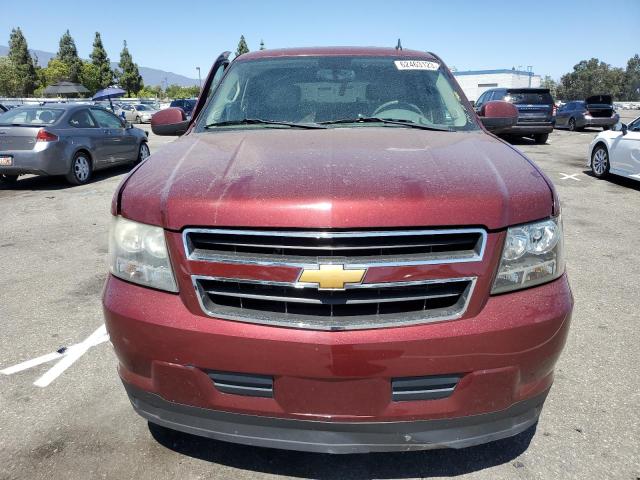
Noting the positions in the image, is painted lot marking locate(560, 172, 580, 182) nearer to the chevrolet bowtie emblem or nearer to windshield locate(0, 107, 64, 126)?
the chevrolet bowtie emblem

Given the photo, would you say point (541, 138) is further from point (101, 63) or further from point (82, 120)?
point (101, 63)

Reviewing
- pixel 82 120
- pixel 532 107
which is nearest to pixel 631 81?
pixel 532 107

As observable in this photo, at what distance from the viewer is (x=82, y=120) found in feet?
34.4

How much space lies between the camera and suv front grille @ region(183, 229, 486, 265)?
1.78 m

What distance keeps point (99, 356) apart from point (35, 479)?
3.80ft

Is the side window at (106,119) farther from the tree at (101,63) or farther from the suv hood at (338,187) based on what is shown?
the tree at (101,63)

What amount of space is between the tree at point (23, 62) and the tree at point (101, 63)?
32.7 feet

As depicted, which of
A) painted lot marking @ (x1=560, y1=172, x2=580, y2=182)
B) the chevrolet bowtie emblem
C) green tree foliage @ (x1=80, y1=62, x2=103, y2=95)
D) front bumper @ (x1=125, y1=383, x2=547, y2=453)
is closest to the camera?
the chevrolet bowtie emblem

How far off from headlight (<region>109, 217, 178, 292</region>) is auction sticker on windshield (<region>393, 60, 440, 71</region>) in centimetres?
225

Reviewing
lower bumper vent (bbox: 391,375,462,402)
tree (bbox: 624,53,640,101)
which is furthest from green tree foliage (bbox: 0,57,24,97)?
tree (bbox: 624,53,640,101)

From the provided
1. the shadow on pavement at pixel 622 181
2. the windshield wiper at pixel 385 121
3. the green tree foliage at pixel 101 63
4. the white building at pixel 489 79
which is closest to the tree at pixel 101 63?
the green tree foliage at pixel 101 63

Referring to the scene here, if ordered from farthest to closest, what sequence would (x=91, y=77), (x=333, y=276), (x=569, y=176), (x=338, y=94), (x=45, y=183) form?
(x=91, y=77) → (x=569, y=176) → (x=45, y=183) → (x=338, y=94) → (x=333, y=276)

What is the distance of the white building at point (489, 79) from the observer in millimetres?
78438

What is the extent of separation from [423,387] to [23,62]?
267 feet
